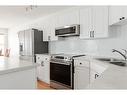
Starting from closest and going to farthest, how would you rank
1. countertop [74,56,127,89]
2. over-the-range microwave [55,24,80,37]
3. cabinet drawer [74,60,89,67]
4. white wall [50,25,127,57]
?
countertop [74,56,127,89] → cabinet drawer [74,60,89,67] → white wall [50,25,127,57] → over-the-range microwave [55,24,80,37]

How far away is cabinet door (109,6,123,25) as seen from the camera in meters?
2.34

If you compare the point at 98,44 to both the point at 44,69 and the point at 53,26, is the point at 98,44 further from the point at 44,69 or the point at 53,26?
the point at 44,69

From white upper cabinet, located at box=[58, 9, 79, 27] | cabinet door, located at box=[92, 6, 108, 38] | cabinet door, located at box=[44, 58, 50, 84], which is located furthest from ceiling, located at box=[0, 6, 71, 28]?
cabinet door, located at box=[44, 58, 50, 84]

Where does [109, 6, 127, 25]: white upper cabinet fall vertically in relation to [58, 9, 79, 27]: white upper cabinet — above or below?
below

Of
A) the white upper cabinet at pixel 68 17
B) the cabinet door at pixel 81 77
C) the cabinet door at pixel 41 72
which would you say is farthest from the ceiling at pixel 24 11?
the cabinet door at pixel 81 77

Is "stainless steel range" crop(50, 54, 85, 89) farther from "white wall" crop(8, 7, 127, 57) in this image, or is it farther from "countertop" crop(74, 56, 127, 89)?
"countertop" crop(74, 56, 127, 89)

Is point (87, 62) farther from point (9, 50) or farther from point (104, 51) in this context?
point (9, 50)

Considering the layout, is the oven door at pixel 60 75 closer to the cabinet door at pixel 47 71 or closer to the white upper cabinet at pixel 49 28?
the cabinet door at pixel 47 71

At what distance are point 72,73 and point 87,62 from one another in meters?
0.53

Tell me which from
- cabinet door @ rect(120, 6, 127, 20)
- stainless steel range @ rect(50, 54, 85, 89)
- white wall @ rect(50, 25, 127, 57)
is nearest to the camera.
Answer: cabinet door @ rect(120, 6, 127, 20)

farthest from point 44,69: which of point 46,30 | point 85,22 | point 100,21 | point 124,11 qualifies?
point 124,11
